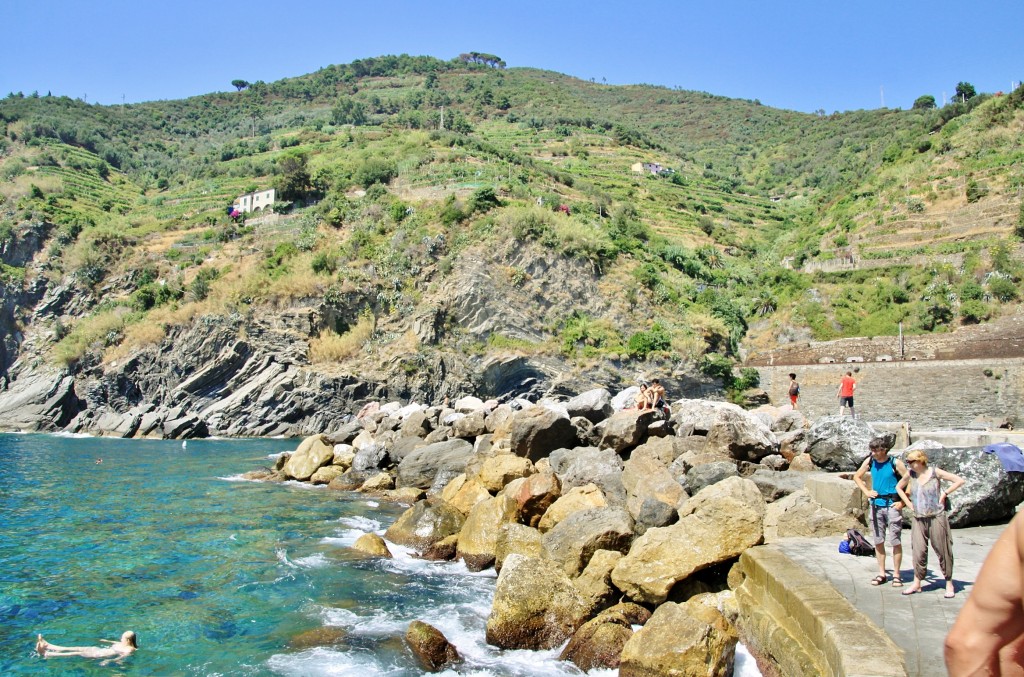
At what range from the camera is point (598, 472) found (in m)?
13.5

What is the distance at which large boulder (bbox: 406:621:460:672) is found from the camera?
7.70 metres

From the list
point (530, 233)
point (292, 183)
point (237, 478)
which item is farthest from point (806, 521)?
point (292, 183)

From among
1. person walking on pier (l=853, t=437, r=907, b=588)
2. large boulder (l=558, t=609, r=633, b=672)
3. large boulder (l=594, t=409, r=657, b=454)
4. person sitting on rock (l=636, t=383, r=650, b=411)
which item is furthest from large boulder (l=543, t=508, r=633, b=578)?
person sitting on rock (l=636, t=383, r=650, b=411)

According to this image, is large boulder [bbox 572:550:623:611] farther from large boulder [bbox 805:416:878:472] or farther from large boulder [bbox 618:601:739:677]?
large boulder [bbox 805:416:878:472]

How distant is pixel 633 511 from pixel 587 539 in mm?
1445

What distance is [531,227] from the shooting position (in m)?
41.8

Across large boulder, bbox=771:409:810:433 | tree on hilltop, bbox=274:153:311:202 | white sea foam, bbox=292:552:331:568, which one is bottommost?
white sea foam, bbox=292:552:331:568

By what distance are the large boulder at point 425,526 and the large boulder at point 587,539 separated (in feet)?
11.2

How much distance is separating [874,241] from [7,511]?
52.2 m

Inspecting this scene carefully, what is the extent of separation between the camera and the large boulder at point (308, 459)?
21.8 metres

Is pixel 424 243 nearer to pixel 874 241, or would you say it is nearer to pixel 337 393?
pixel 337 393

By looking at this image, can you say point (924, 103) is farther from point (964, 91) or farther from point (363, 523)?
point (363, 523)

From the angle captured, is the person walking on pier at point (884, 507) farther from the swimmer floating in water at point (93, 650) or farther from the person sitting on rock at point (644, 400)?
the person sitting on rock at point (644, 400)

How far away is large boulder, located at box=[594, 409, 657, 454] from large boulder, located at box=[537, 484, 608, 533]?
3.05 m
